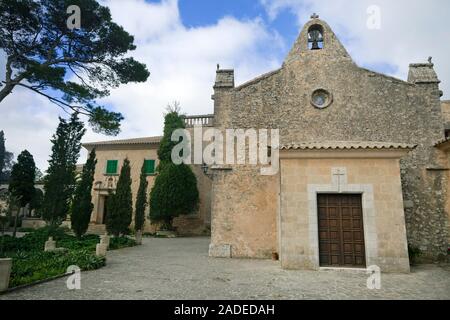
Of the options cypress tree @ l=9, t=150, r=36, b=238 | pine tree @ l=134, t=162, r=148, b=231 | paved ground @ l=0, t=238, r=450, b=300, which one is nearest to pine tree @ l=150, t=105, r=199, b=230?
pine tree @ l=134, t=162, r=148, b=231

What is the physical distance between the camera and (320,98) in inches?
451

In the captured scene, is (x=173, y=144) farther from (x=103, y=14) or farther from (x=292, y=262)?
(x=292, y=262)

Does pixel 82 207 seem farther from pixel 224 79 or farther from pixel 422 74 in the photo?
pixel 422 74

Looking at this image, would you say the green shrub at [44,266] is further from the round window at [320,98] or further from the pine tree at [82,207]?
the round window at [320,98]

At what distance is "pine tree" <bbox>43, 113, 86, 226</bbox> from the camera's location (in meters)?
15.3

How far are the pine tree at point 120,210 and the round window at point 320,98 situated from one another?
38.5 feet

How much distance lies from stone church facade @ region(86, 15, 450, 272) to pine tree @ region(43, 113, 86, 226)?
10.0 m

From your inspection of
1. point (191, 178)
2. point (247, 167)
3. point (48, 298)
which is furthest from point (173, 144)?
point (48, 298)

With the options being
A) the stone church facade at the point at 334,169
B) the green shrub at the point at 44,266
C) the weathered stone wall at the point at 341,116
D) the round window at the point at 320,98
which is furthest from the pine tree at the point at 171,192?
the round window at the point at 320,98

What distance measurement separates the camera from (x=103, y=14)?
519 inches

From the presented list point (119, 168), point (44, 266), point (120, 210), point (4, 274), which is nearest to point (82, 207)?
point (120, 210)

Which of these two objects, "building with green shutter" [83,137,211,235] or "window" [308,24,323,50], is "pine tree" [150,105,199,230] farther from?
"window" [308,24,323,50]

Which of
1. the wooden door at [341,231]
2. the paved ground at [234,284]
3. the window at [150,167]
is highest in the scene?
the window at [150,167]

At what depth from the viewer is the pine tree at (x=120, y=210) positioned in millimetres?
15492
